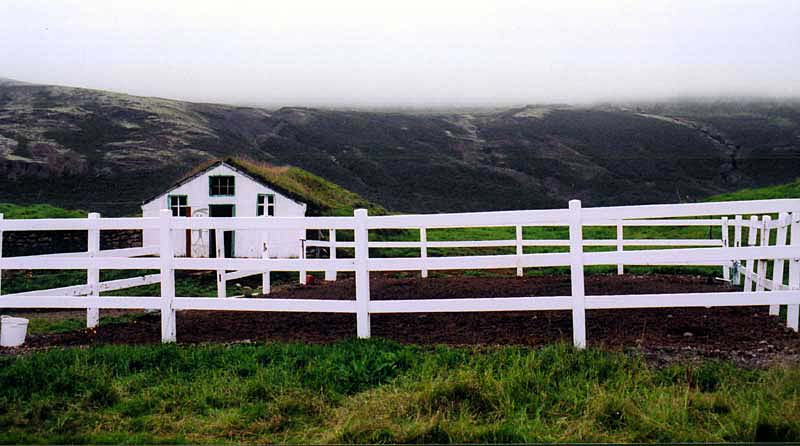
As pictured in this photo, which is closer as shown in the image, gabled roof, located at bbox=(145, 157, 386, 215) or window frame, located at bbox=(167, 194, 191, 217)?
window frame, located at bbox=(167, 194, 191, 217)

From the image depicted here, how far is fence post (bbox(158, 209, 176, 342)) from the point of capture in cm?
732

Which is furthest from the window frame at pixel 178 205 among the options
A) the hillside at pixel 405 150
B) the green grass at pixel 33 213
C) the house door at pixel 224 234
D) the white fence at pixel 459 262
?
the hillside at pixel 405 150

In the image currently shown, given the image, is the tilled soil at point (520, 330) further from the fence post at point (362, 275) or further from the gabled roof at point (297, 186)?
the gabled roof at point (297, 186)

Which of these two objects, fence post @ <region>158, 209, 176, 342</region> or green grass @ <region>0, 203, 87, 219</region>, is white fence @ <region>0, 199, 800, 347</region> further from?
green grass @ <region>0, 203, 87, 219</region>

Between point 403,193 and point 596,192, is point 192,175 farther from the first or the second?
point 596,192

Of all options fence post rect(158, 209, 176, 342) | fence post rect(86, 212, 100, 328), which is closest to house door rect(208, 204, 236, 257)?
fence post rect(86, 212, 100, 328)

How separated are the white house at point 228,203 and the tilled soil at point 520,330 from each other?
17284mm

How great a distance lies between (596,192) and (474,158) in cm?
2078

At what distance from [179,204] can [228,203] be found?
2.20 meters

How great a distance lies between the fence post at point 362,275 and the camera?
22.2ft

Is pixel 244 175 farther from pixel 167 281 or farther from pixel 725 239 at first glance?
pixel 167 281

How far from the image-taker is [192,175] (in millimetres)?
27688

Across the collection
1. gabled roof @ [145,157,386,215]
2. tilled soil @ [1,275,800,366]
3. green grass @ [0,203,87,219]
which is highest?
gabled roof @ [145,157,386,215]

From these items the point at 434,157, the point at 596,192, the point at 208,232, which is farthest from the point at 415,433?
the point at 434,157
